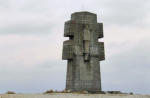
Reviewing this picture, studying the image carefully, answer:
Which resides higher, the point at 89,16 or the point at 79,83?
the point at 89,16

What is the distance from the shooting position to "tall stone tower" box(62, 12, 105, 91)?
80.7 ft

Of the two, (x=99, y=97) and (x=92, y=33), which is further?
(x=92, y=33)

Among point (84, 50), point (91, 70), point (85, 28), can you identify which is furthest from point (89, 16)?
point (91, 70)

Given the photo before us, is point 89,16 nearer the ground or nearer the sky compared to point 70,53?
nearer the sky

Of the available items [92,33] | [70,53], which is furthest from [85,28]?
[70,53]

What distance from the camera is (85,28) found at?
25344 mm

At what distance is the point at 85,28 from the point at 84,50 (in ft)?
5.95

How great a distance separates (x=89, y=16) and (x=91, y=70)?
446 centimetres

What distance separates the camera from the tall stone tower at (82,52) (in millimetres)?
24609

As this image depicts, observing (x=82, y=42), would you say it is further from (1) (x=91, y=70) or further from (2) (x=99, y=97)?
(2) (x=99, y=97)

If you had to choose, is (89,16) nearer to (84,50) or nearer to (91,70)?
(84,50)

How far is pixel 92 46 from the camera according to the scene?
25.5m

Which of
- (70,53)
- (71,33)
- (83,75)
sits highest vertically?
(71,33)

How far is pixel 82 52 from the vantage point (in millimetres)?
25047
